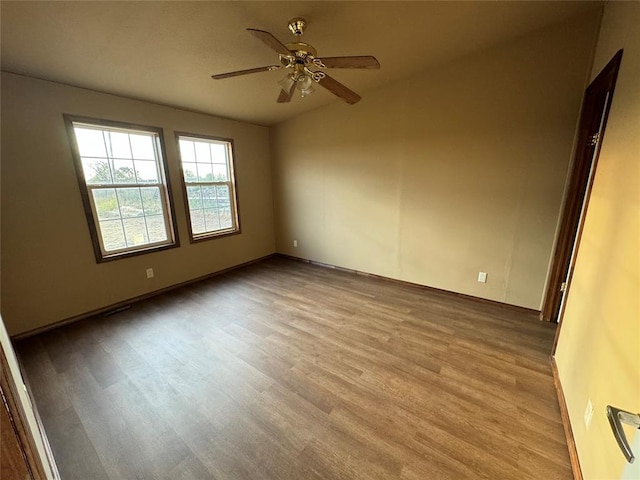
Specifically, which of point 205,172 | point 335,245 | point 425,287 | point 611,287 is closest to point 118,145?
point 205,172

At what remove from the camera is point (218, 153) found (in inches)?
156

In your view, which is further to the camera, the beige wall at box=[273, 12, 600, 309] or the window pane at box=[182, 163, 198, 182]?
the window pane at box=[182, 163, 198, 182]

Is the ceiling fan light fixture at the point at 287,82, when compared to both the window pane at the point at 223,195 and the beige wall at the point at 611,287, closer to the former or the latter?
the beige wall at the point at 611,287

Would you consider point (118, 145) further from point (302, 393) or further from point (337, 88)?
point (302, 393)

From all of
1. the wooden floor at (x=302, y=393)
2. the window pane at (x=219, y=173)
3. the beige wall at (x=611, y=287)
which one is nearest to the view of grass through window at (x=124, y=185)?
the window pane at (x=219, y=173)

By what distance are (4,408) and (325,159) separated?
3872 millimetres

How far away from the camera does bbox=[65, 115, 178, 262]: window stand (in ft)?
8.82

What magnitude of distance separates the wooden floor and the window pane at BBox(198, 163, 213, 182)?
6.15 ft

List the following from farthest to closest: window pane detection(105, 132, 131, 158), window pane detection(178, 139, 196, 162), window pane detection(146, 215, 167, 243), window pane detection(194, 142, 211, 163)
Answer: window pane detection(194, 142, 211, 163) < window pane detection(178, 139, 196, 162) < window pane detection(146, 215, 167, 243) < window pane detection(105, 132, 131, 158)

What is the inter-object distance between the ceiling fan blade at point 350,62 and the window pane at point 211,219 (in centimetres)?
290

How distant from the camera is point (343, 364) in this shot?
2.06 metres

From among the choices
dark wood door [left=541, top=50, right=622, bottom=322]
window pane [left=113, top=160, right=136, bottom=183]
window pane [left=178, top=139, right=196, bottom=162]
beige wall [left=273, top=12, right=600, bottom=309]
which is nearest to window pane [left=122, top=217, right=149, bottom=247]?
window pane [left=113, top=160, right=136, bottom=183]

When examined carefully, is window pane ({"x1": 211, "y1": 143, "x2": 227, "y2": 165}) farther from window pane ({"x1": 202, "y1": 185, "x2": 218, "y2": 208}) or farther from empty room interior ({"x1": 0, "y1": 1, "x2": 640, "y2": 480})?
window pane ({"x1": 202, "y1": 185, "x2": 218, "y2": 208})

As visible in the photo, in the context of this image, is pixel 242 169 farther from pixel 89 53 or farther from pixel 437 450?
pixel 437 450
